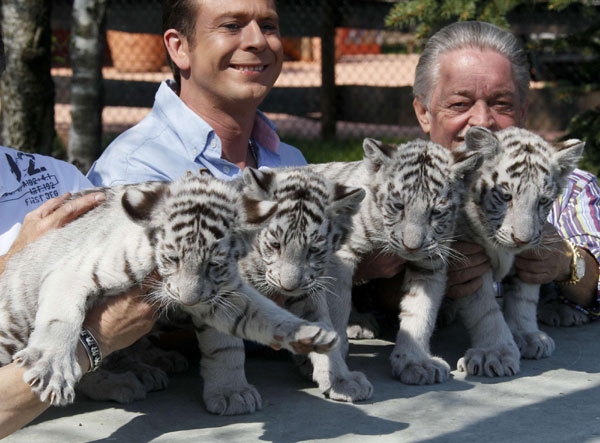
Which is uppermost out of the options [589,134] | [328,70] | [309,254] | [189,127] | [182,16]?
[328,70]

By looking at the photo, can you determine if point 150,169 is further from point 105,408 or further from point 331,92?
point 331,92

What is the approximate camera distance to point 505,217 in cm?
339

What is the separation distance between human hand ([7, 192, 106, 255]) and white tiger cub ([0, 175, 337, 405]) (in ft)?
0.40

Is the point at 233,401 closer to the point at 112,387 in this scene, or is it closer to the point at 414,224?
the point at 112,387

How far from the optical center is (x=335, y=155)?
9281 mm

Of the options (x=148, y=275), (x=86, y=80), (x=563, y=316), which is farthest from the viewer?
(x=86, y=80)

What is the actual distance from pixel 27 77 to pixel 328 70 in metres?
4.84

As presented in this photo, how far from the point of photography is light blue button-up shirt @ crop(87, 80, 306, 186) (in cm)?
380

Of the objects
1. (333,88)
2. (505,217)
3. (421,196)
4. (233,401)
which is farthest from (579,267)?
(333,88)

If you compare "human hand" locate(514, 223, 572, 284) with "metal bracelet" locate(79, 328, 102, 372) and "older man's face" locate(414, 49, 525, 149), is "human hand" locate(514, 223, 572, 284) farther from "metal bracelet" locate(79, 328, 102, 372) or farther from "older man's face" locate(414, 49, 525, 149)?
"metal bracelet" locate(79, 328, 102, 372)

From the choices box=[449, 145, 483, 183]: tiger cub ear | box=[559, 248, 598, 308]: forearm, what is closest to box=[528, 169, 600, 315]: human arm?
box=[559, 248, 598, 308]: forearm

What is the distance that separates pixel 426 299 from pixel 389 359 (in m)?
0.35

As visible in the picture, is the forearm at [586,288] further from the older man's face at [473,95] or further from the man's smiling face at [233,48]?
the man's smiling face at [233,48]

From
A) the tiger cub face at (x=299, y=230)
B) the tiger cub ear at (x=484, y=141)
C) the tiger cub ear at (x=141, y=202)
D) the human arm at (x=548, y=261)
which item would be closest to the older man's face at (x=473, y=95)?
the tiger cub ear at (x=484, y=141)
